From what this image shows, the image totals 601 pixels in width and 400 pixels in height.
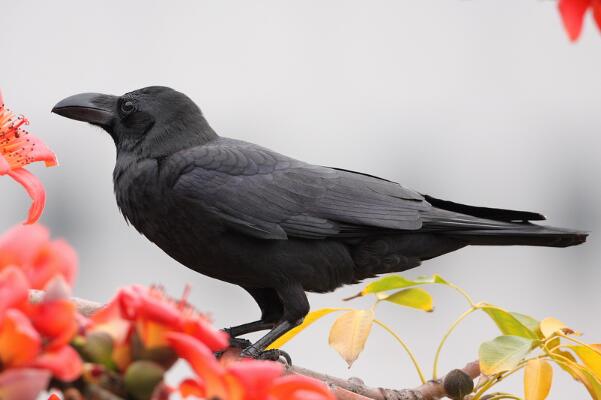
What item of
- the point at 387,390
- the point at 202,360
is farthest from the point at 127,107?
the point at 202,360

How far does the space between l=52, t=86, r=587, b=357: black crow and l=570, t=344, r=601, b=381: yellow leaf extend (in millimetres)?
502

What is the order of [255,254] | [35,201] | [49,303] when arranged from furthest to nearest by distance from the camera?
[255,254] → [35,201] → [49,303]

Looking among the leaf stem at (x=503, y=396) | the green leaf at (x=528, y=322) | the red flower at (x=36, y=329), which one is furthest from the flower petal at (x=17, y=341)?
the green leaf at (x=528, y=322)

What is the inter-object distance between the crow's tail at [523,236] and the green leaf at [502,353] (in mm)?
554

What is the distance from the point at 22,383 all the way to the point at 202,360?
123 mm

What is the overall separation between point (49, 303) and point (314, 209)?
5.09 ft

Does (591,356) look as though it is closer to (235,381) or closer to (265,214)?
(265,214)

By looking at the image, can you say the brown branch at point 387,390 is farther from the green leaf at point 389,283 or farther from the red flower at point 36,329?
the red flower at point 36,329

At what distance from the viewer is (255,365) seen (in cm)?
66

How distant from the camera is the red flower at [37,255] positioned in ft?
2.21

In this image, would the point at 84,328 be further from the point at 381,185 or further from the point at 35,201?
the point at 381,185

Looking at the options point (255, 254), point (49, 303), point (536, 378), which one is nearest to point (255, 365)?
point (49, 303)

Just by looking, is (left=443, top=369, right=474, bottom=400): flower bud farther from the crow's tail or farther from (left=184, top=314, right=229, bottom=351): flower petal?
(left=184, top=314, right=229, bottom=351): flower petal

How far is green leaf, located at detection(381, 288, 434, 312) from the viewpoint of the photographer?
5.83 feet
